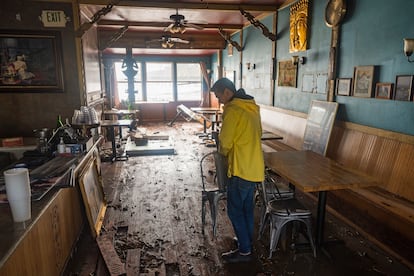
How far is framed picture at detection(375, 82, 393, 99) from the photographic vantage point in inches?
121

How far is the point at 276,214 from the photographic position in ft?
8.36

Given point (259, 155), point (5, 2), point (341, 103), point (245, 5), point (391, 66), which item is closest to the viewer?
point (259, 155)

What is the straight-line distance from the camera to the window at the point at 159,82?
11.6 m

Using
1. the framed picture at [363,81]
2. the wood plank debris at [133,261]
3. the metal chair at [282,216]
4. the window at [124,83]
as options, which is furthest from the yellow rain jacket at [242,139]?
the window at [124,83]

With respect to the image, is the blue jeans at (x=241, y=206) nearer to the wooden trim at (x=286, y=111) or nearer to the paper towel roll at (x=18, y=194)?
the paper towel roll at (x=18, y=194)

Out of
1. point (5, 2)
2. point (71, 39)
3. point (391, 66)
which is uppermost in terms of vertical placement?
point (5, 2)

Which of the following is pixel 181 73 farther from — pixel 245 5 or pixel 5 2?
pixel 5 2

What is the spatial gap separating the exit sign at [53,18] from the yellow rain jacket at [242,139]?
386 centimetres

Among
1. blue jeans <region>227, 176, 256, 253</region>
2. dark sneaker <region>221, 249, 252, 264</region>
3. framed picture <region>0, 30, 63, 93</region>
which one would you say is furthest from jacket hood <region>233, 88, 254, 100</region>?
framed picture <region>0, 30, 63, 93</region>

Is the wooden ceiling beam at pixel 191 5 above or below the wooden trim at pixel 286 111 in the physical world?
above

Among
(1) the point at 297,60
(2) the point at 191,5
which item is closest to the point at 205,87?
(2) the point at 191,5

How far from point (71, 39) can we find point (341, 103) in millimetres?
4278

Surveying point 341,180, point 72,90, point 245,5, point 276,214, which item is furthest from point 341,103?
point 72,90

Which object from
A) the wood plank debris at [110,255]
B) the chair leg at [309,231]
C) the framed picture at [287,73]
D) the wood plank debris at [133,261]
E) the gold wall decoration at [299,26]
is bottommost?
the wood plank debris at [133,261]
